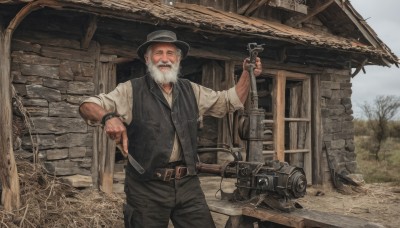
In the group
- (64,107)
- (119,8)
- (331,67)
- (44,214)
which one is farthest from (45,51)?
(331,67)

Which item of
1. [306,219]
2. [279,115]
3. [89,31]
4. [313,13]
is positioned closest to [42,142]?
[89,31]

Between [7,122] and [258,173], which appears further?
[7,122]

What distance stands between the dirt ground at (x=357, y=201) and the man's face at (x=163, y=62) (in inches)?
110

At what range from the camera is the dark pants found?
2.83 metres

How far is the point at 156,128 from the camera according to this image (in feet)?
9.30

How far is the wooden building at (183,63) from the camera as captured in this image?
4.91 m

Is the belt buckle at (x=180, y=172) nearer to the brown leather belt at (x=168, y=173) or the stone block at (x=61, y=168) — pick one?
the brown leather belt at (x=168, y=173)

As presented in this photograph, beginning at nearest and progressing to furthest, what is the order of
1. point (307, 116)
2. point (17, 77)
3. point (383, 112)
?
point (17, 77), point (307, 116), point (383, 112)

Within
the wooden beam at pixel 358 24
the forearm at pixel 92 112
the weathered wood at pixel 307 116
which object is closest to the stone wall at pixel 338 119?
the weathered wood at pixel 307 116

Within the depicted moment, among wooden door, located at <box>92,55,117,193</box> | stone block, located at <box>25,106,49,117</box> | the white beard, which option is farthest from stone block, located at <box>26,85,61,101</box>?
the white beard

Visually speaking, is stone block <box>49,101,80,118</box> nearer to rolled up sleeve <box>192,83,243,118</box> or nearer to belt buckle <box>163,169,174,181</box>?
rolled up sleeve <box>192,83,243,118</box>

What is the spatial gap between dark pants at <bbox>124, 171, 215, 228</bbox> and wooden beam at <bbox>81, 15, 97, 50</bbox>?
270cm

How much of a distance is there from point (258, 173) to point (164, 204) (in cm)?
69

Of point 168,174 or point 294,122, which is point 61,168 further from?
point 294,122
